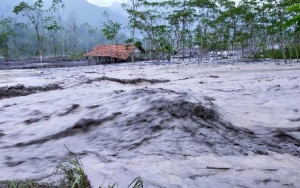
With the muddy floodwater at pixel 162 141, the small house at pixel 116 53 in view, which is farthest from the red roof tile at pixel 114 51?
the muddy floodwater at pixel 162 141

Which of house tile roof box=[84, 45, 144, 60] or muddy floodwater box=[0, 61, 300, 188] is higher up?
house tile roof box=[84, 45, 144, 60]

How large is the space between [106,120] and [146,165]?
58.8 inches

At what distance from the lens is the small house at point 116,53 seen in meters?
27.8

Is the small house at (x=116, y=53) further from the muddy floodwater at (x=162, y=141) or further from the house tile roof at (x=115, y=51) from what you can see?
the muddy floodwater at (x=162, y=141)

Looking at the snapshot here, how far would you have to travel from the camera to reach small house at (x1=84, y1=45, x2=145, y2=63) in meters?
27.8

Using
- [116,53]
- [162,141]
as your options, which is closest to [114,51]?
[116,53]

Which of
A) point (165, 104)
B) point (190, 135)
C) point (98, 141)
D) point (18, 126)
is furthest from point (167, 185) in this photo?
point (18, 126)

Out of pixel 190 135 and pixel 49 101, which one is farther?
pixel 49 101

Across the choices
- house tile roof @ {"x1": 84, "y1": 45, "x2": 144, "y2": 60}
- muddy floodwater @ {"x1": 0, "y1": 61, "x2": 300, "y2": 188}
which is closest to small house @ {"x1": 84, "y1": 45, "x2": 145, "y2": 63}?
house tile roof @ {"x1": 84, "y1": 45, "x2": 144, "y2": 60}

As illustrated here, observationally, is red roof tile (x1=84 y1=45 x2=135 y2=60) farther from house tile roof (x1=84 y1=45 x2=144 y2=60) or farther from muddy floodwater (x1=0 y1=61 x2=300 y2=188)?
muddy floodwater (x1=0 y1=61 x2=300 y2=188)

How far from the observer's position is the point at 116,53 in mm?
28359

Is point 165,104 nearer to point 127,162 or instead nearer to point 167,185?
point 127,162

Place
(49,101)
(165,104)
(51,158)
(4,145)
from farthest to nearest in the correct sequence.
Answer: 1. (49,101)
2. (165,104)
3. (4,145)
4. (51,158)

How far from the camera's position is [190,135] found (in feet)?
9.93
